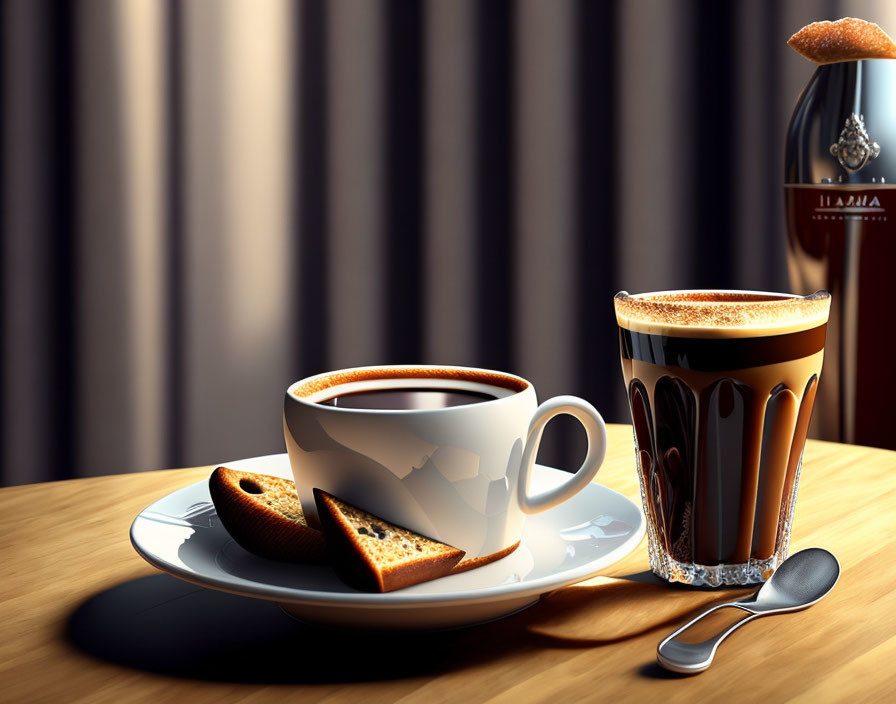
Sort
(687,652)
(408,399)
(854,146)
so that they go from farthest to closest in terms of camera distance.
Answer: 1. (854,146)
2. (408,399)
3. (687,652)

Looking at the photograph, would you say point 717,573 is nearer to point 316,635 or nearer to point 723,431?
point 723,431

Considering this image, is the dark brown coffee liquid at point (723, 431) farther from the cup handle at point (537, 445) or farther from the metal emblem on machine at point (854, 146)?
the metal emblem on machine at point (854, 146)

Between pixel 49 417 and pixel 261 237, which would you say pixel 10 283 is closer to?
pixel 49 417

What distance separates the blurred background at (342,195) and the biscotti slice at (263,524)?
37.5 inches

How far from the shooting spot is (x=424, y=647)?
1.42 feet

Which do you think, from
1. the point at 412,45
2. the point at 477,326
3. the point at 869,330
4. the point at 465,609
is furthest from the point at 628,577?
the point at 412,45

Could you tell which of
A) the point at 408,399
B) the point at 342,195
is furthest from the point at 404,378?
the point at 342,195

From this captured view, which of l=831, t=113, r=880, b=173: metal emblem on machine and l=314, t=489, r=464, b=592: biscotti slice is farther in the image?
l=831, t=113, r=880, b=173: metal emblem on machine

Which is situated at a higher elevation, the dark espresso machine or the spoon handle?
the dark espresso machine

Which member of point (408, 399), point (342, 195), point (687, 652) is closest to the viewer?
point (687, 652)

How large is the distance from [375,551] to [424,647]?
1.8 inches

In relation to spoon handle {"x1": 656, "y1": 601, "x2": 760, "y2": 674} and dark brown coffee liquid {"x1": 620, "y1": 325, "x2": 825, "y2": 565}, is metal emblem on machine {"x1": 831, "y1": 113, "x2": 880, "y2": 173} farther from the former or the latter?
spoon handle {"x1": 656, "y1": 601, "x2": 760, "y2": 674}

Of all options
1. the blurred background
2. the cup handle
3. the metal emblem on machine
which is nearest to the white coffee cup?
the cup handle

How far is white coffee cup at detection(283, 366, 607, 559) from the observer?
17.7 inches
